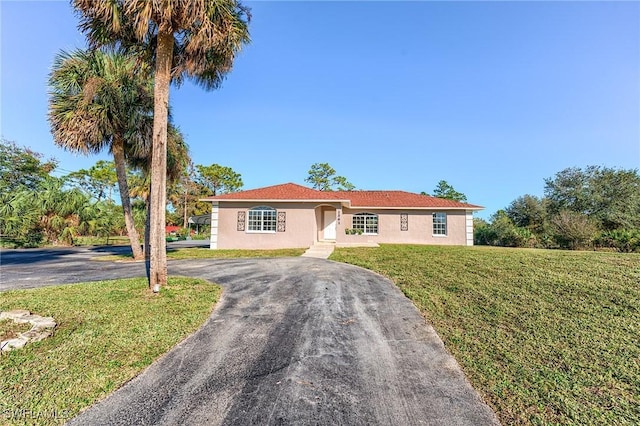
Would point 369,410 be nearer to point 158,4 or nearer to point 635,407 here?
point 635,407

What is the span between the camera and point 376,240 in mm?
19469

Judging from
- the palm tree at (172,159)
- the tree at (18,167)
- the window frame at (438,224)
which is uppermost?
the tree at (18,167)

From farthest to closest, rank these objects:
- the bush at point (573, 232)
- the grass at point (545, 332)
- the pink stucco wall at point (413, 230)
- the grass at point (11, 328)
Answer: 1. the pink stucco wall at point (413, 230)
2. the bush at point (573, 232)
3. the grass at point (11, 328)
4. the grass at point (545, 332)

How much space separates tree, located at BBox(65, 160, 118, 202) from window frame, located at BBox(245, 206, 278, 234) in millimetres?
33582

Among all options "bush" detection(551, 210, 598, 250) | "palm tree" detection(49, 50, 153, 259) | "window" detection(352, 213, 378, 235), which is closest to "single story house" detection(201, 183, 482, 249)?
"window" detection(352, 213, 378, 235)

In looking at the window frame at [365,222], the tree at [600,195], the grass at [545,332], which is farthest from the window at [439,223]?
the tree at [600,195]

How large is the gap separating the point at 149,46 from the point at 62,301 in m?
6.67

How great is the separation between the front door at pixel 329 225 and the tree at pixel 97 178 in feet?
117

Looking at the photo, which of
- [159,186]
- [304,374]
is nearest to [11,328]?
[159,186]

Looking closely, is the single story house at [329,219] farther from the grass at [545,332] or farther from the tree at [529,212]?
the tree at [529,212]

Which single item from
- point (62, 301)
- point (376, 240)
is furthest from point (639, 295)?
point (376, 240)

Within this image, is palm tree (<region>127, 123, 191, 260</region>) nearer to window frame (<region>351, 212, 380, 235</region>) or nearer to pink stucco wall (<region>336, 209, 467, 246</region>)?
pink stucco wall (<region>336, 209, 467, 246</region>)

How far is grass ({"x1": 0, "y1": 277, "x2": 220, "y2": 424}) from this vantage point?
290cm

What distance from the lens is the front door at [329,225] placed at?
65.4 feet
